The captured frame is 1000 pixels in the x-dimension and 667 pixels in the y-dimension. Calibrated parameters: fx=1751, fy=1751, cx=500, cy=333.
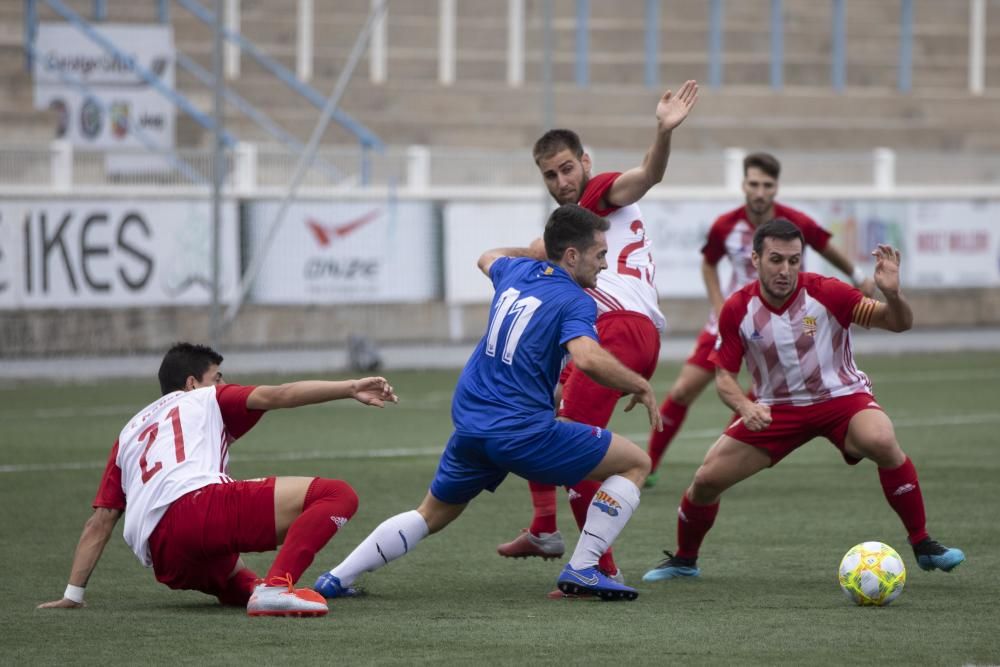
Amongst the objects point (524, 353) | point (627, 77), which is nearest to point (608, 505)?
point (524, 353)

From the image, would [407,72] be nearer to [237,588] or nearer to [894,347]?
[894,347]

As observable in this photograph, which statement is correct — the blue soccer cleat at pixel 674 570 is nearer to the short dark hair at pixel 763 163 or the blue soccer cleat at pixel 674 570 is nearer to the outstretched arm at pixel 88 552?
the outstretched arm at pixel 88 552

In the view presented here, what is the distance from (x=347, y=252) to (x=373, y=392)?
15429 mm

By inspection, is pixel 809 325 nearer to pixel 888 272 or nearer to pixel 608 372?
pixel 888 272

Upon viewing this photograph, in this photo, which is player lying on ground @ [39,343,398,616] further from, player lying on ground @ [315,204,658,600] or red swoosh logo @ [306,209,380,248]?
red swoosh logo @ [306,209,380,248]

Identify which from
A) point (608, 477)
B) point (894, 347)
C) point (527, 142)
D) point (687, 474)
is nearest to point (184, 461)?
point (608, 477)

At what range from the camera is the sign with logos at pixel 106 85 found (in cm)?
2516

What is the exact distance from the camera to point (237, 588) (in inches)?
277

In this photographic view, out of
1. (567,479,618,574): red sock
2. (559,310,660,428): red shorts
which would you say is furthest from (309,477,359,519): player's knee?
(559,310,660,428): red shorts

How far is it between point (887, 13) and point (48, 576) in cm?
3202

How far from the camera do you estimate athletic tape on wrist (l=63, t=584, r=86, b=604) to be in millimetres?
6809

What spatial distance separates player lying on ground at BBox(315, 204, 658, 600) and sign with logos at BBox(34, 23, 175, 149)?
18.5 m

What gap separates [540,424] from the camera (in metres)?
6.92

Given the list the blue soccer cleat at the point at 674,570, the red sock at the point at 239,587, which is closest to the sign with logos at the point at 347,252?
the blue soccer cleat at the point at 674,570
